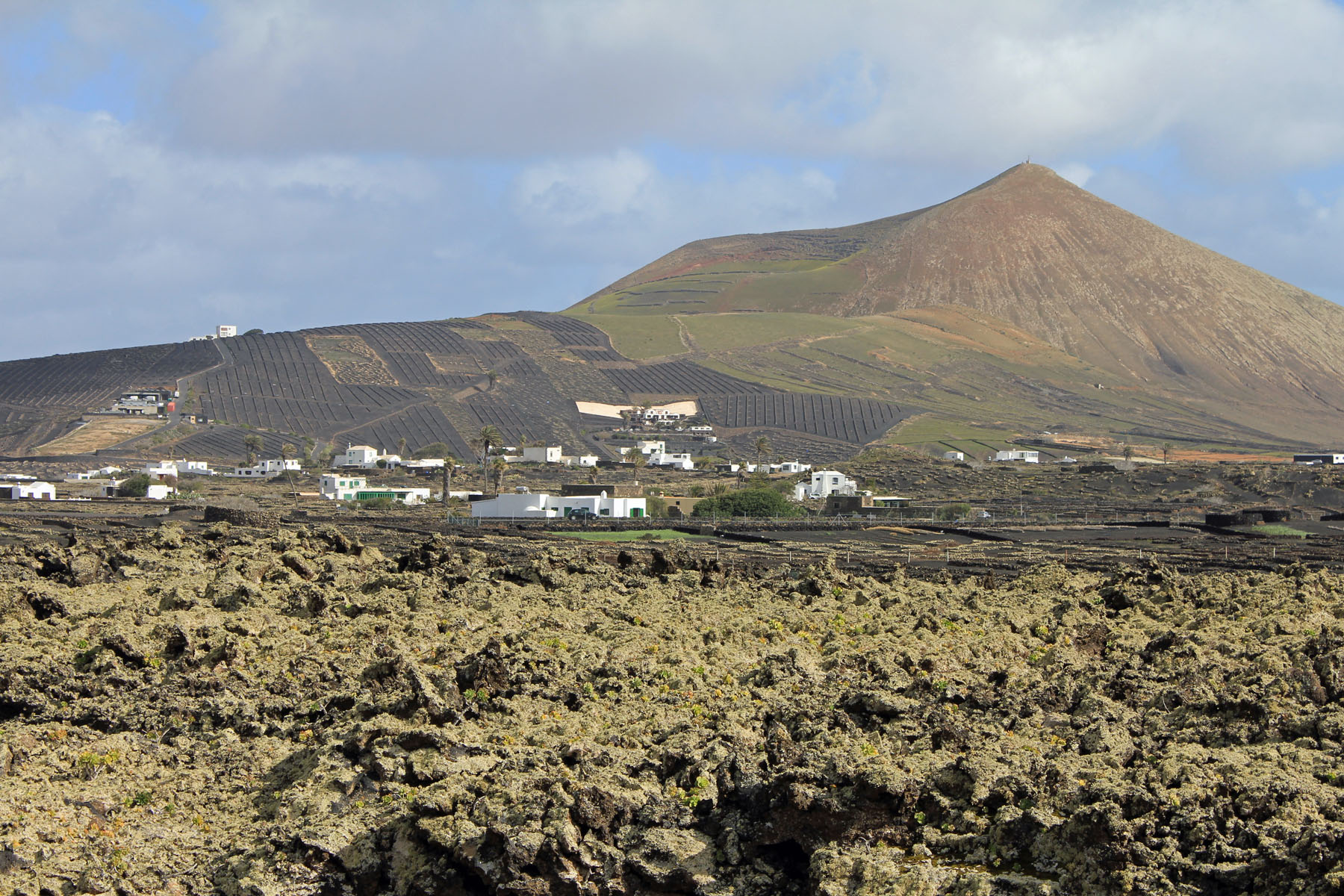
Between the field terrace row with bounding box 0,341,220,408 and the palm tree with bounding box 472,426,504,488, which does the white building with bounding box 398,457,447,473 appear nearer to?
the palm tree with bounding box 472,426,504,488

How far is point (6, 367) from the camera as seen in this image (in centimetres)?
18825

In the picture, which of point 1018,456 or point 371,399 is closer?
point 1018,456

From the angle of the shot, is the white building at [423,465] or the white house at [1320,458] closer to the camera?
the white building at [423,465]

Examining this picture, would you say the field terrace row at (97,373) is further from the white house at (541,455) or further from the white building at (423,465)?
the white house at (541,455)

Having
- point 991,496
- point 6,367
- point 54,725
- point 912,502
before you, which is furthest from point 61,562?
point 6,367

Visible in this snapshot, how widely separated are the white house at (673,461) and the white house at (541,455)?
9.99 m

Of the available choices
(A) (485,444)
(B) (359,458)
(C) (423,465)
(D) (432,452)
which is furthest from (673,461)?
(A) (485,444)

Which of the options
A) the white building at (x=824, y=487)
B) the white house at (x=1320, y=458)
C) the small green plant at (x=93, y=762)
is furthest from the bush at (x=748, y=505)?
the white house at (x=1320, y=458)

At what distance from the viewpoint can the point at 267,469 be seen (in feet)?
439

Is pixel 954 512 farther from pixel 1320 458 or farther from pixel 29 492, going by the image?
pixel 1320 458

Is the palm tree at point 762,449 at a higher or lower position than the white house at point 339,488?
higher

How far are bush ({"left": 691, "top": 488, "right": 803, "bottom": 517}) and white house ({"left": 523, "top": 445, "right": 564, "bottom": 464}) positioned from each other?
5681 cm

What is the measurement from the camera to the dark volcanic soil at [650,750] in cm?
1420

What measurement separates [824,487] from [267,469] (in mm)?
56574
